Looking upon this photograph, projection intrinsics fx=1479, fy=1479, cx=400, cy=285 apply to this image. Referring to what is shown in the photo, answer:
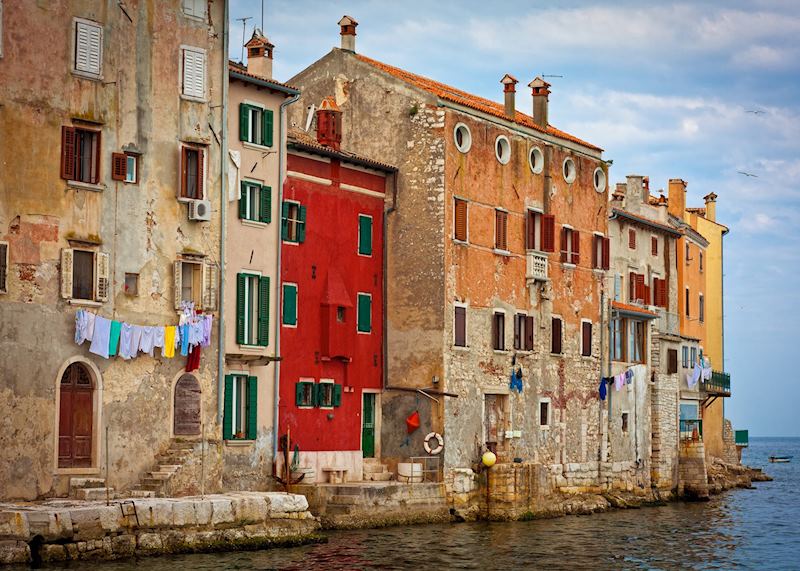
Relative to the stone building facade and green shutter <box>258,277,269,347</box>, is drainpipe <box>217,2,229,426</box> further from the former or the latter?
green shutter <box>258,277,269,347</box>

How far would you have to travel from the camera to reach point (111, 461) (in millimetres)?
34969

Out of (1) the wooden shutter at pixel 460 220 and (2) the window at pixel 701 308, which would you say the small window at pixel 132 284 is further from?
(2) the window at pixel 701 308

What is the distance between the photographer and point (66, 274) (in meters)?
34.4

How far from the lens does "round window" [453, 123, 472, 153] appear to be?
48469 mm

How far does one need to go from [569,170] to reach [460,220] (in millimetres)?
8391

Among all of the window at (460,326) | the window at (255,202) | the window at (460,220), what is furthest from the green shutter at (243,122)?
the window at (460,326)

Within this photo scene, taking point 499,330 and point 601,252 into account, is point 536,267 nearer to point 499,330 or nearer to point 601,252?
point 499,330

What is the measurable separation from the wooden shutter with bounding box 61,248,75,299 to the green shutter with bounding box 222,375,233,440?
268 inches

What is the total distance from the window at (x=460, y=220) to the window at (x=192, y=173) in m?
12.4

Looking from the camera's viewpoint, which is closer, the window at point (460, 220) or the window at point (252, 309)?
the window at point (252, 309)

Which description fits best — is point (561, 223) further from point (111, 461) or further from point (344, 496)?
point (111, 461)

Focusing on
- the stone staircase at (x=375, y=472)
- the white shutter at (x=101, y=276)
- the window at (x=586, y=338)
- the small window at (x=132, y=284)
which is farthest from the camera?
the window at (x=586, y=338)

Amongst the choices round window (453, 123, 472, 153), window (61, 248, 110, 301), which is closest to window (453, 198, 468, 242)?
round window (453, 123, 472, 153)

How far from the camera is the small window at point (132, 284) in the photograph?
3584 cm
